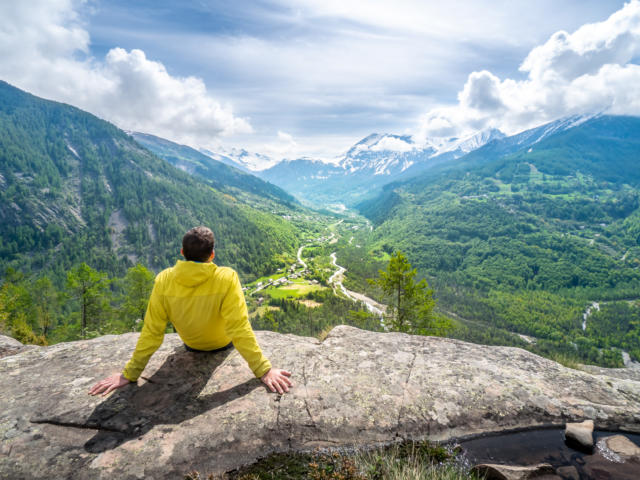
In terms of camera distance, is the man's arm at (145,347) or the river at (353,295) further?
the river at (353,295)

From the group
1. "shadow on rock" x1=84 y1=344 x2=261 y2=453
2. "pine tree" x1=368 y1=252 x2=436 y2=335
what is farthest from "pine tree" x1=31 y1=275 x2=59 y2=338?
"pine tree" x1=368 y1=252 x2=436 y2=335

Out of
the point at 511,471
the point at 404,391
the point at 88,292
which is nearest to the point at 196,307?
the point at 404,391

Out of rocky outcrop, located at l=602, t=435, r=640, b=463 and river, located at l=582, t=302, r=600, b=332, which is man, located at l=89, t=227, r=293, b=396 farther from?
river, located at l=582, t=302, r=600, b=332

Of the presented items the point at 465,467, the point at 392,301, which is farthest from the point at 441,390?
the point at 392,301

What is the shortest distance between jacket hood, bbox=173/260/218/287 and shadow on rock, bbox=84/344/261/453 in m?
1.95

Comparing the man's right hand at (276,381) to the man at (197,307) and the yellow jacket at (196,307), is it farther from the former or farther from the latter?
the yellow jacket at (196,307)

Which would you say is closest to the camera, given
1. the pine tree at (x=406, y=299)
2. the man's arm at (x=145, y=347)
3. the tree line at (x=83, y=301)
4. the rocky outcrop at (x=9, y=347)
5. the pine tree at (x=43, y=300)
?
the man's arm at (x=145, y=347)

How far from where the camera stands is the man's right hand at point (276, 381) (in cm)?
468

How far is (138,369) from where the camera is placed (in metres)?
4.65

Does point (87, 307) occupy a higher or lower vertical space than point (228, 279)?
lower

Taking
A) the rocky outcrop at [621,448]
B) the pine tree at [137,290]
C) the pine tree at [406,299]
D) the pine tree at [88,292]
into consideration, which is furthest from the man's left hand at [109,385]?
the pine tree at [88,292]

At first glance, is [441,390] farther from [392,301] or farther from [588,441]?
[392,301]

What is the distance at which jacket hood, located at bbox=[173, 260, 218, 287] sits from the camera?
443 cm

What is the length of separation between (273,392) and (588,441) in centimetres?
476
